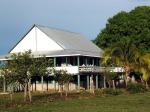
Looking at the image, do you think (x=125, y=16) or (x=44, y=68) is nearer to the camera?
(x=44, y=68)

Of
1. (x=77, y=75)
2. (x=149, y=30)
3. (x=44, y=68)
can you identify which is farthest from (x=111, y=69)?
(x=44, y=68)

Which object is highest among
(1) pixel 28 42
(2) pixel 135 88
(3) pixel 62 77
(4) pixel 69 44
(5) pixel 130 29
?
(5) pixel 130 29

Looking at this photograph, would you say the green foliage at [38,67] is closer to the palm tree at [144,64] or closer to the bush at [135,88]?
the bush at [135,88]

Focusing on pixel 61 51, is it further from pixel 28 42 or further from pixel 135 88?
pixel 135 88

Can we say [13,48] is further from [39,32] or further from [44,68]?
[44,68]

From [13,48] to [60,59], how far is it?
24.3ft

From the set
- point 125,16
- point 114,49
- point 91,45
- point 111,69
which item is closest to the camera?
point 114,49

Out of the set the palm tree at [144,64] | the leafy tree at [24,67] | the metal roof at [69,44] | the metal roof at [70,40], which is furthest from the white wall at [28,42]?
the leafy tree at [24,67]

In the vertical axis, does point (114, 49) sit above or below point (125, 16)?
below

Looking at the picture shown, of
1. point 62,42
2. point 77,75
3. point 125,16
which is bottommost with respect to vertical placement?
point 77,75

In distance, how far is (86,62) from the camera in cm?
6625

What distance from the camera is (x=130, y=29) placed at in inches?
2975

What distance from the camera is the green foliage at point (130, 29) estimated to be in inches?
2931

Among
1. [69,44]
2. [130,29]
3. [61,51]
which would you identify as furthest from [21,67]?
[130,29]
